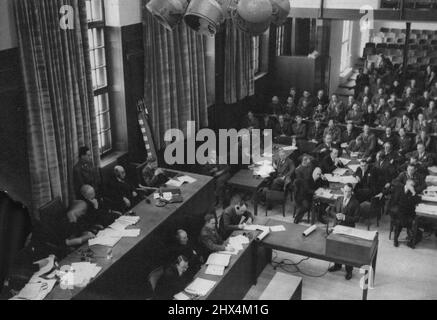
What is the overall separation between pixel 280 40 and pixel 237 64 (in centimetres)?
371

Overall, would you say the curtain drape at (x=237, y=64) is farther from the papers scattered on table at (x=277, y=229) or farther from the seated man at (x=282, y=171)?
the papers scattered on table at (x=277, y=229)

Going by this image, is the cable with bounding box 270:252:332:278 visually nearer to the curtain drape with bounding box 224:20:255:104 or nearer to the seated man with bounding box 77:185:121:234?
the seated man with bounding box 77:185:121:234

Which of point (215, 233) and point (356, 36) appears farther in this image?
point (356, 36)

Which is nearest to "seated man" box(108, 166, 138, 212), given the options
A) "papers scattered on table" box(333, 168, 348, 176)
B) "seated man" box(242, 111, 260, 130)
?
"papers scattered on table" box(333, 168, 348, 176)

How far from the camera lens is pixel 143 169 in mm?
9000

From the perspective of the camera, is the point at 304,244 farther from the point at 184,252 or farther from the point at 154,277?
the point at 154,277

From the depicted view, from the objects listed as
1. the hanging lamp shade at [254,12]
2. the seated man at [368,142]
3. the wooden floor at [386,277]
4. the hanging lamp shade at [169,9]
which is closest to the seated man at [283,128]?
the seated man at [368,142]

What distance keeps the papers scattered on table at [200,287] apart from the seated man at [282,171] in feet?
13.1

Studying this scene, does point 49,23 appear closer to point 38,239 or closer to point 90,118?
point 90,118

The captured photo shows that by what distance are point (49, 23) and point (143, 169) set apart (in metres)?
3.02

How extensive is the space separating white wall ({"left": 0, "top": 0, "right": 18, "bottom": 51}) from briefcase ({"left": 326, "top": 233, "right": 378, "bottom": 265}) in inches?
191

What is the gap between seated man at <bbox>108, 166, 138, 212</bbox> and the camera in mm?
8266

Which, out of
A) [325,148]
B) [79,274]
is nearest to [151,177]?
[79,274]
